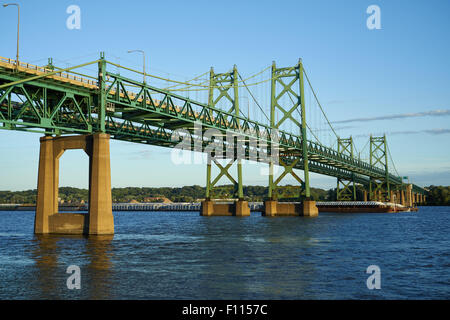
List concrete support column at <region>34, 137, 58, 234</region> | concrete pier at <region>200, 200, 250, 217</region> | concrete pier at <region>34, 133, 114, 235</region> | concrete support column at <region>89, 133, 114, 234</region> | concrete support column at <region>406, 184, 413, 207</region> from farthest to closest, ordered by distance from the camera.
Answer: concrete support column at <region>406, 184, 413, 207</region> → concrete pier at <region>200, 200, 250, 217</region> → concrete support column at <region>34, 137, 58, 234</region> → concrete pier at <region>34, 133, 114, 235</region> → concrete support column at <region>89, 133, 114, 234</region>

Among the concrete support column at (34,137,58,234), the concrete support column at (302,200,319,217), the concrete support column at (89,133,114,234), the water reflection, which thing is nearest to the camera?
the water reflection

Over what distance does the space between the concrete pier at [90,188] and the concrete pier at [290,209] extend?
4923 centimetres

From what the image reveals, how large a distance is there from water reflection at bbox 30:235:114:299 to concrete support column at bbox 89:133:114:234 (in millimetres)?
1171

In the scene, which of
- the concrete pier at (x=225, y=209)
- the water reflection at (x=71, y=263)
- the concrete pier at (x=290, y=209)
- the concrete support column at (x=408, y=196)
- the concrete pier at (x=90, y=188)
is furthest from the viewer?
the concrete support column at (x=408, y=196)

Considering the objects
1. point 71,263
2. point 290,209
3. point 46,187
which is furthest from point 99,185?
point 290,209

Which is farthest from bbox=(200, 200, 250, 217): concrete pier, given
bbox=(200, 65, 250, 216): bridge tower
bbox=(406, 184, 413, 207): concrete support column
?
bbox=(406, 184, 413, 207): concrete support column

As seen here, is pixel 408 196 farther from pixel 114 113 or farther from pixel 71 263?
pixel 71 263

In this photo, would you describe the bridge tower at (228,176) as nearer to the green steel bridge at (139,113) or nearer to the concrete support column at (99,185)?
the green steel bridge at (139,113)

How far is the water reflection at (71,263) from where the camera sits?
16891 millimetres

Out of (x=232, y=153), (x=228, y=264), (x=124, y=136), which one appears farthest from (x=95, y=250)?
(x=232, y=153)

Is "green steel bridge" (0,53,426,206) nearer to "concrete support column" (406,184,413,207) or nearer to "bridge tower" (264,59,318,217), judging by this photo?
"bridge tower" (264,59,318,217)

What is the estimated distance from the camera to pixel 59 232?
39.5 metres

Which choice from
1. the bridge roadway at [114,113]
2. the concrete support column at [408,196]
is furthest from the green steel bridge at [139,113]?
the concrete support column at [408,196]

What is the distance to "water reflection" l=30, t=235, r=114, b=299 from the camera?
16891mm
